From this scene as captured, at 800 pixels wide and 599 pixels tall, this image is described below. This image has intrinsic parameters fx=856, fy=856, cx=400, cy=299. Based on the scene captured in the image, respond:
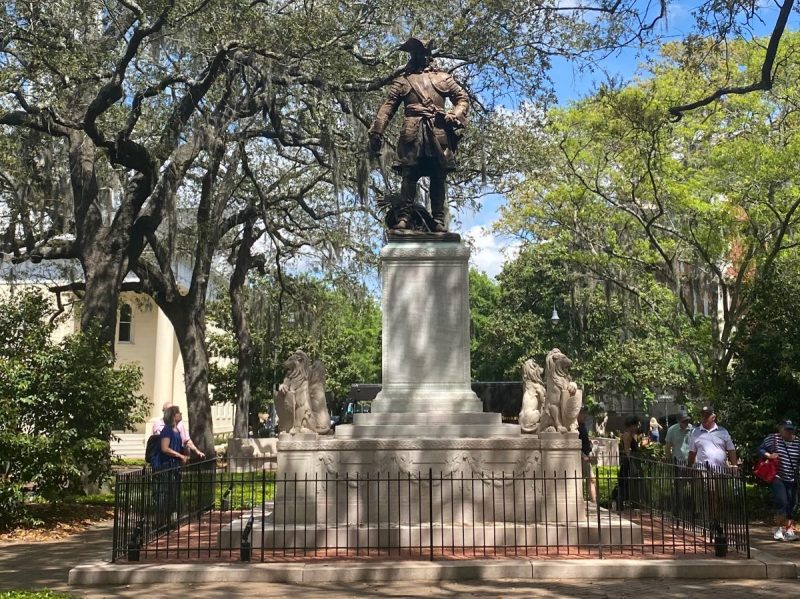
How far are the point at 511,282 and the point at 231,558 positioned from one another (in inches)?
1528

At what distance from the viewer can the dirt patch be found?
12692mm

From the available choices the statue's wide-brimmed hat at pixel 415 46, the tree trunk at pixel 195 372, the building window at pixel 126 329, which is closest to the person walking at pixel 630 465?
the statue's wide-brimmed hat at pixel 415 46

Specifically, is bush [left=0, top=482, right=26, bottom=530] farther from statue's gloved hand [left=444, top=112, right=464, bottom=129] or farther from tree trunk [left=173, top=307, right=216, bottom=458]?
tree trunk [left=173, top=307, right=216, bottom=458]

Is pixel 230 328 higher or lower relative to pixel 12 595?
higher

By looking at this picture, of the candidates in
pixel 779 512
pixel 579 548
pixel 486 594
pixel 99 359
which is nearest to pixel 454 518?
pixel 579 548

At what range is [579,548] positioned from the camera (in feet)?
33.2

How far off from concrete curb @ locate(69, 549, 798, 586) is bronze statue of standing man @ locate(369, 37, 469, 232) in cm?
534

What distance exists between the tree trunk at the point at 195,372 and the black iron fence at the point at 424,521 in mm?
12871

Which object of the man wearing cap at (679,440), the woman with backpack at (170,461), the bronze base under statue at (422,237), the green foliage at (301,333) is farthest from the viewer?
the green foliage at (301,333)

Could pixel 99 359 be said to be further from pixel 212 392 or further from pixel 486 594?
pixel 212 392

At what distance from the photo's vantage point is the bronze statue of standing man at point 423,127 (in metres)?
12.6

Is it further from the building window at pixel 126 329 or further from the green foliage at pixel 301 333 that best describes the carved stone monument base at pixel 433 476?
the building window at pixel 126 329

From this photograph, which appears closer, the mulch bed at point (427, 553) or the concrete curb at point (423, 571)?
the concrete curb at point (423, 571)

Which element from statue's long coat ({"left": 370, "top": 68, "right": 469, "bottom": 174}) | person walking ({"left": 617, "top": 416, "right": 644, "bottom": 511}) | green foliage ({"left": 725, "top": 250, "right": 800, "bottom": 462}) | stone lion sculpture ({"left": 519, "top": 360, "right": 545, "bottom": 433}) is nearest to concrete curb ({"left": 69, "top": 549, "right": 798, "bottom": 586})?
stone lion sculpture ({"left": 519, "top": 360, "right": 545, "bottom": 433})
